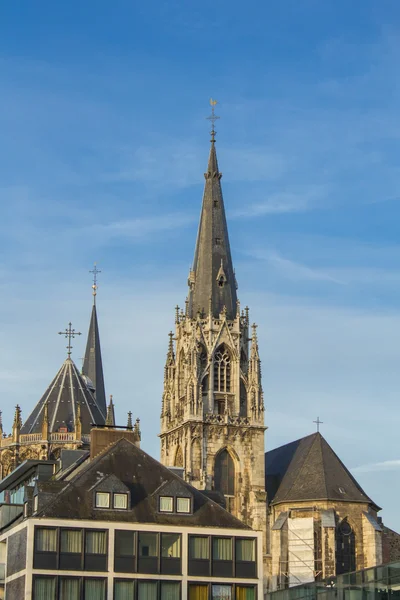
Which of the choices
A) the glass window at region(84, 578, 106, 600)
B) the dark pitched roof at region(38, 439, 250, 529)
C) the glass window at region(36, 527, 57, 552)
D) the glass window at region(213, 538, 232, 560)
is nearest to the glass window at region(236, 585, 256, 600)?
the glass window at region(213, 538, 232, 560)

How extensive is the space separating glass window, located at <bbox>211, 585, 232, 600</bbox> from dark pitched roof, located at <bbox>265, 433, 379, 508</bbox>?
1397 inches

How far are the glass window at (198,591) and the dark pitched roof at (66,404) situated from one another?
46669mm

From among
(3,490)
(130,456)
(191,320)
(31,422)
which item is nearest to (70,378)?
(31,422)

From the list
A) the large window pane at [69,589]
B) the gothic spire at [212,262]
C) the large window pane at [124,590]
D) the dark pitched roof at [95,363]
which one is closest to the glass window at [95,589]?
the large window pane at [69,589]

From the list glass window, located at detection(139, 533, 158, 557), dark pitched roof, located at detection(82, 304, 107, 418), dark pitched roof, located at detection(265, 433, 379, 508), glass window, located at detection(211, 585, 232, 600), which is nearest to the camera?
glass window, located at detection(139, 533, 158, 557)

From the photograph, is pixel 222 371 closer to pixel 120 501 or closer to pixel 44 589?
pixel 120 501

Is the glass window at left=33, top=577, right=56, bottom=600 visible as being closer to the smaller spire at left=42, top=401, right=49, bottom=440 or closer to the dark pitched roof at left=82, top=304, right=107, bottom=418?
the smaller spire at left=42, top=401, right=49, bottom=440

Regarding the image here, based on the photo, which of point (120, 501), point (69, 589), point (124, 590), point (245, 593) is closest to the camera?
point (69, 589)

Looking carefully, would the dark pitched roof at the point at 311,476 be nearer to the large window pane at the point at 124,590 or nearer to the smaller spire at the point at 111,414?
the smaller spire at the point at 111,414

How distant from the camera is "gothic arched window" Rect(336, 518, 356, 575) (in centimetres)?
9356

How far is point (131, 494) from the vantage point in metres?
60.8

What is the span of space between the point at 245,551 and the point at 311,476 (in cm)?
3716

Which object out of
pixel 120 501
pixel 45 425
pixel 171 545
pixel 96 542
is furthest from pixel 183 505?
pixel 45 425

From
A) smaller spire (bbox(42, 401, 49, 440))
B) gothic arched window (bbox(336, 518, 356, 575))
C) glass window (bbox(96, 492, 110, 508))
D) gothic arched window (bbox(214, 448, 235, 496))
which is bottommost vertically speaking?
glass window (bbox(96, 492, 110, 508))
